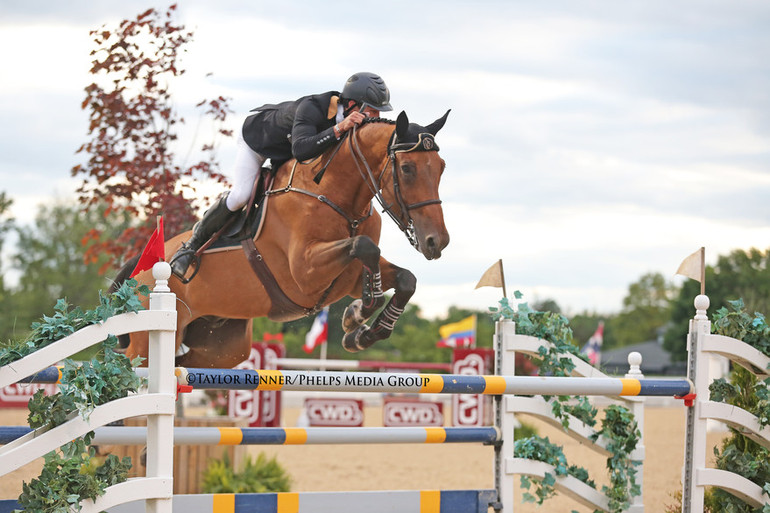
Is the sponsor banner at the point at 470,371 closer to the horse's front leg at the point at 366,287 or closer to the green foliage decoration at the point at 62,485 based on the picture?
the horse's front leg at the point at 366,287

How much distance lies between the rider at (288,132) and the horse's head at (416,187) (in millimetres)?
365

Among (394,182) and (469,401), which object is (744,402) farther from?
(469,401)

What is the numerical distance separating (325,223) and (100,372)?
1793 millimetres

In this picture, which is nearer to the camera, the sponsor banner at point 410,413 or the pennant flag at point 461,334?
the sponsor banner at point 410,413

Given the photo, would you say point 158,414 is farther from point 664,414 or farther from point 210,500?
point 664,414

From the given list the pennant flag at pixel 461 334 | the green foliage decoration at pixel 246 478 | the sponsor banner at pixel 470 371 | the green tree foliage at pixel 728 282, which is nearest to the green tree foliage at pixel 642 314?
the green tree foliage at pixel 728 282

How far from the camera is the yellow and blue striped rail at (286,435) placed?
391 centimetres

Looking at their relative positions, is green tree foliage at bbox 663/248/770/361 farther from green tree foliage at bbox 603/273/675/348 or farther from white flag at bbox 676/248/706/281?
white flag at bbox 676/248/706/281

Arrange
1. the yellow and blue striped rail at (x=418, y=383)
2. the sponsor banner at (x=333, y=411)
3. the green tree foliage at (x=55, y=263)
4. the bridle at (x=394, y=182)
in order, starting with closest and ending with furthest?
the yellow and blue striped rail at (x=418, y=383)
the bridle at (x=394, y=182)
the sponsor banner at (x=333, y=411)
the green tree foliage at (x=55, y=263)

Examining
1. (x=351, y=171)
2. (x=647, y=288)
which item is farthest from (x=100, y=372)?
(x=647, y=288)

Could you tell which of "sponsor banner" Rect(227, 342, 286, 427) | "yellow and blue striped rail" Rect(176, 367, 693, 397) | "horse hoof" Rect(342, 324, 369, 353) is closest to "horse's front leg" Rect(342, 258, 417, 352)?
"horse hoof" Rect(342, 324, 369, 353)

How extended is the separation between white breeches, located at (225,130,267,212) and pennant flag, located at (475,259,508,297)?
1352 millimetres

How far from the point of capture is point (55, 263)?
43.4m

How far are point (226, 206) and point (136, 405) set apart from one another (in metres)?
1.96
